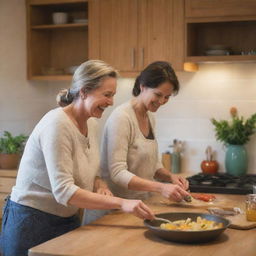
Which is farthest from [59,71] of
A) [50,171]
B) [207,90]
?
[50,171]

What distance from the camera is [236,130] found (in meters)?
4.06

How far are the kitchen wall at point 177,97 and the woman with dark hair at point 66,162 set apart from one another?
75.0 inches

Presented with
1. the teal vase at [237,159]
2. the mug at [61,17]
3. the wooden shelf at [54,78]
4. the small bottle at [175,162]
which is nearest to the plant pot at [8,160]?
the wooden shelf at [54,78]

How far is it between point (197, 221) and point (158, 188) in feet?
1.16

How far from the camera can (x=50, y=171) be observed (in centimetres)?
Result: 223

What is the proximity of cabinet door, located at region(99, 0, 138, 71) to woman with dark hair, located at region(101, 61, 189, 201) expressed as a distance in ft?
3.94

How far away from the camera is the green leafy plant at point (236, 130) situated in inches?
160

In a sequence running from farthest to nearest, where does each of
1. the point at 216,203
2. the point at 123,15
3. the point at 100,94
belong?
the point at 123,15
the point at 216,203
the point at 100,94

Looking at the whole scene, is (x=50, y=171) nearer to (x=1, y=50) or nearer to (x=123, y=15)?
(x=123, y=15)

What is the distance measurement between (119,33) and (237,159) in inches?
50.6

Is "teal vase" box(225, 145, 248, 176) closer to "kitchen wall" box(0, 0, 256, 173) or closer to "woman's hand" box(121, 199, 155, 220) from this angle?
"kitchen wall" box(0, 0, 256, 173)

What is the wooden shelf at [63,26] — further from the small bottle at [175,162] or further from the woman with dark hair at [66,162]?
the woman with dark hair at [66,162]

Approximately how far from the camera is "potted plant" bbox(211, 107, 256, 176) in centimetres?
406

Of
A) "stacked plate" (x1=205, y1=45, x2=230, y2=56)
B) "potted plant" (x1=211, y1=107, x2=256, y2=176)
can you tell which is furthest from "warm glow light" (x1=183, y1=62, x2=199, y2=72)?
"potted plant" (x1=211, y1=107, x2=256, y2=176)
